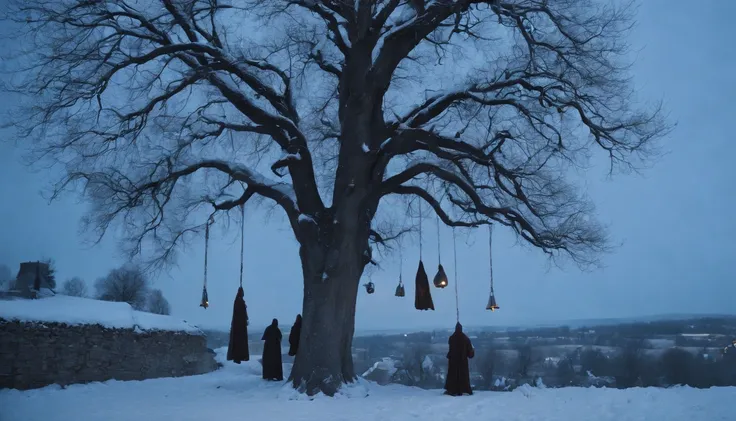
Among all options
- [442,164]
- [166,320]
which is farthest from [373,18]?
[166,320]

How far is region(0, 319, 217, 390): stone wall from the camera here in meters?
12.0

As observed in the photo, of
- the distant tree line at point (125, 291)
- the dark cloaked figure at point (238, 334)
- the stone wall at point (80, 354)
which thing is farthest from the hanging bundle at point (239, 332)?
the distant tree line at point (125, 291)

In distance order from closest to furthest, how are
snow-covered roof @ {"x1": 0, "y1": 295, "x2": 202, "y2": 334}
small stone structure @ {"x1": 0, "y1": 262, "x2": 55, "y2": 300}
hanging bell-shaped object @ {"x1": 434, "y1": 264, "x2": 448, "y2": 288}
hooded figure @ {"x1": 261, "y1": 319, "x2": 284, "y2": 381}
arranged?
1. snow-covered roof @ {"x1": 0, "y1": 295, "x2": 202, "y2": 334}
2. hanging bell-shaped object @ {"x1": 434, "y1": 264, "x2": 448, "y2": 288}
3. hooded figure @ {"x1": 261, "y1": 319, "x2": 284, "y2": 381}
4. small stone structure @ {"x1": 0, "y1": 262, "x2": 55, "y2": 300}

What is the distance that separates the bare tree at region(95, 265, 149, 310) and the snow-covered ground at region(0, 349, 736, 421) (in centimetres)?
2174

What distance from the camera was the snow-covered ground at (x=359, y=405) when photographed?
841 centimetres

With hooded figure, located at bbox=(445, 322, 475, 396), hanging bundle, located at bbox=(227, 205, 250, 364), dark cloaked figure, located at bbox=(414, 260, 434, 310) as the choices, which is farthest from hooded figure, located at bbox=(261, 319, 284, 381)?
hooded figure, located at bbox=(445, 322, 475, 396)

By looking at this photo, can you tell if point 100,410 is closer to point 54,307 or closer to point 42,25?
point 54,307

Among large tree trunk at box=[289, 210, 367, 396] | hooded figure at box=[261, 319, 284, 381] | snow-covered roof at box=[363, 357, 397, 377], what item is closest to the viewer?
large tree trunk at box=[289, 210, 367, 396]

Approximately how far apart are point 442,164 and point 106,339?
28.1 ft

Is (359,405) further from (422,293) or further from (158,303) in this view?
(158,303)

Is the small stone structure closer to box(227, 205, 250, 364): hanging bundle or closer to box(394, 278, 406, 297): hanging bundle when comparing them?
box(227, 205, 250, 364): hanging bundle

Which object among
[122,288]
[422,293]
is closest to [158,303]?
[122,288]

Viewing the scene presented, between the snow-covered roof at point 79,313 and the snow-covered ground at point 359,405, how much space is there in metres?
1.58

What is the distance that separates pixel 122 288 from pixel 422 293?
81.5 ft
